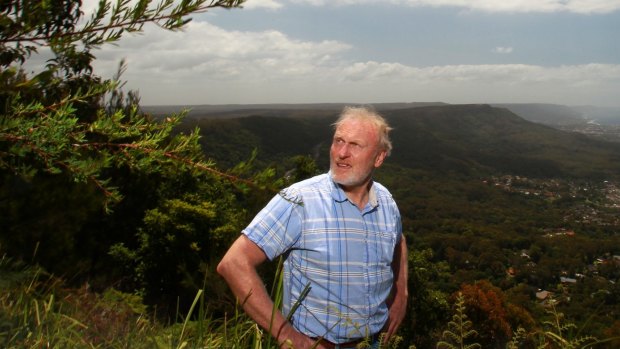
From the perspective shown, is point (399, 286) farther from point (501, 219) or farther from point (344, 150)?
point (501, 219)

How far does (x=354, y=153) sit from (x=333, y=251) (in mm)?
544

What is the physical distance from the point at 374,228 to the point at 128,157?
1.28m

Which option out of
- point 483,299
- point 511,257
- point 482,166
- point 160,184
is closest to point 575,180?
point 482,166

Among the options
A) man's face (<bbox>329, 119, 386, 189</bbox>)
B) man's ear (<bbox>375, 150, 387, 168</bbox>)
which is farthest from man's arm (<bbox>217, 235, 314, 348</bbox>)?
man's ear (<bbox>375, 150, 387, 168</bbox>)

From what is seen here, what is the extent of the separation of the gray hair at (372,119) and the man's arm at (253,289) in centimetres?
92

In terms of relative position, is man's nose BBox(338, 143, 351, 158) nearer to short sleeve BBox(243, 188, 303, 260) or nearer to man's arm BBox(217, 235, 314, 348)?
short sleeve BBox(243, 188, 303, 260)

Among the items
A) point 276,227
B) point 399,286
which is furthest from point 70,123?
point 399,286

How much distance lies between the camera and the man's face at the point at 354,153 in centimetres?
250

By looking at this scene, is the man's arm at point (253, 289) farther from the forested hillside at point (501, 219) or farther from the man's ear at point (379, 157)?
the man's ear at point (379, 157)

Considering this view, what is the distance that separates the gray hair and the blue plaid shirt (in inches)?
16.6

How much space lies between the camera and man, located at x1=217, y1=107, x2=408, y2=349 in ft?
7.16

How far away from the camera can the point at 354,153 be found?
8.30ft

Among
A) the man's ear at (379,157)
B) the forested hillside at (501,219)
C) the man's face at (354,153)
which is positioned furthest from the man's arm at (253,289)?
the man's ear at (379,157)

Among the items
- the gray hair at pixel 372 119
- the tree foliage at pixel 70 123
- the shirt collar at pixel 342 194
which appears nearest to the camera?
the tree foliage at pixel 70 123
